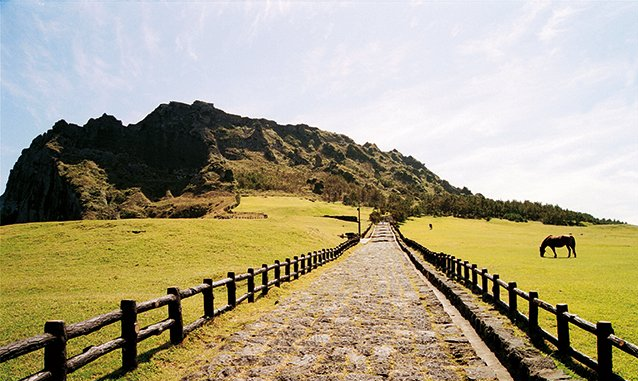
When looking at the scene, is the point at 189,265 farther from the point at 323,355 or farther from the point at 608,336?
the point at 608,336

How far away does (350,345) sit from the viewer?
32.8 feet

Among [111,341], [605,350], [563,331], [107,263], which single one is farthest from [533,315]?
[107,263]

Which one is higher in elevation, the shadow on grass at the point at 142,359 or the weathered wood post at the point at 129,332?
the weathered wood post at the point at 129,332

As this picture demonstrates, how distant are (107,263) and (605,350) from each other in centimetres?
3172

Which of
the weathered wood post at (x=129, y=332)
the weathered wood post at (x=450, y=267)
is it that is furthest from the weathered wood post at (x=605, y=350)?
the weathered wood post at (x=450, y=267)

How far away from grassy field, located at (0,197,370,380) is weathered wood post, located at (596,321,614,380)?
9.10 m

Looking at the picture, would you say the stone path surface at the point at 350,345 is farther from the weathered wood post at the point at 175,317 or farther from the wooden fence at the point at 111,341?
the wooden fence at the point at 111,341

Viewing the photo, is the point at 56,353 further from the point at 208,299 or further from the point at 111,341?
the point at 208,299

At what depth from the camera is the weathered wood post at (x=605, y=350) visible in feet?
23.2

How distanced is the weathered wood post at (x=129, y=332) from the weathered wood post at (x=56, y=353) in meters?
1.81

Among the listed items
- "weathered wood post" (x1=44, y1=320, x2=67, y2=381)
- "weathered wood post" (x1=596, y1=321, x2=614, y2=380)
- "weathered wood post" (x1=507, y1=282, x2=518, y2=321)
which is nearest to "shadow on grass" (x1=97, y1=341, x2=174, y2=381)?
"weathered wood post" (x1=44, y1=320, x2=67, y2=381)

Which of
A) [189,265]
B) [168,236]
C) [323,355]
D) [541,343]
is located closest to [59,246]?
[168,236]

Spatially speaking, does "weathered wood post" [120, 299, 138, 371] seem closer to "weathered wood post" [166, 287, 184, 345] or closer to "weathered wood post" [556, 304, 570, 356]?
"weathered wood post" [166, 287, 184, 345]

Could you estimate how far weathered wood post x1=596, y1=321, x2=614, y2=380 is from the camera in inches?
278
